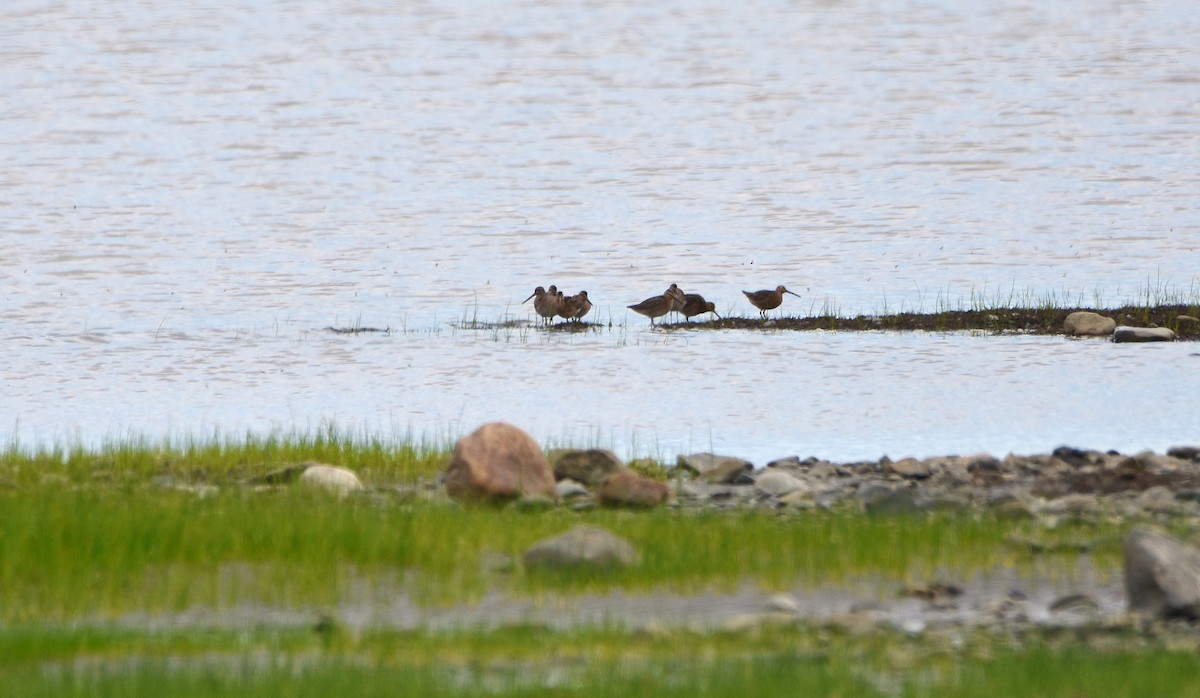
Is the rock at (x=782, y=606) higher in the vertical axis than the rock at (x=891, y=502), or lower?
lower

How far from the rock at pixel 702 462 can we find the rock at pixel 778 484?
1025 millimetres

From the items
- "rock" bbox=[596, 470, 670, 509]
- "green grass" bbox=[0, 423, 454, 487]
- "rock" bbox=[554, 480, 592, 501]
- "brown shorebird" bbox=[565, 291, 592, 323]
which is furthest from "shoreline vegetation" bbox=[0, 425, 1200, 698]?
"brown shorebird" bbox=[565, 291, 592, 323]

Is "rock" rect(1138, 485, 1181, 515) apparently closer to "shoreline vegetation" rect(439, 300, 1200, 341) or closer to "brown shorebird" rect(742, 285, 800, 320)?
"shoreline vegetation" rect(439, 300, 1200, 341)

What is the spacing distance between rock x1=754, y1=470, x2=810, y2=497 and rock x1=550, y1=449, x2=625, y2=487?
1.34m

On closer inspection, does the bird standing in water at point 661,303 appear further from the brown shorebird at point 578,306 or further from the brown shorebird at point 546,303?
the brown shorebird at point 546,303

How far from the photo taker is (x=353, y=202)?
57312 millimetres

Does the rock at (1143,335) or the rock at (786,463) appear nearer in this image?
the rock at (786,463)

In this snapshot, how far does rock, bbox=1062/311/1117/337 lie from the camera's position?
97.9 feet

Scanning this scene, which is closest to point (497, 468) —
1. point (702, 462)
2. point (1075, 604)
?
point (702, 462)

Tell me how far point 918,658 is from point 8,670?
16.4ft

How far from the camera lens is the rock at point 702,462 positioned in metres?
18.6

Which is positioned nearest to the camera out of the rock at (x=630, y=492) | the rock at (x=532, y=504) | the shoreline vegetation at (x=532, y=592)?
the shoreline vegetation at (x=532, y=592)

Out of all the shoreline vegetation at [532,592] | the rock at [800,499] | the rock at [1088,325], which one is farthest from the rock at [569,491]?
the rock at [1088,325]

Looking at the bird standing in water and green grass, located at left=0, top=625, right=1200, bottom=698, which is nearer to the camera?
green grass, located at left=0, top=625, right=1200, bottom=698
